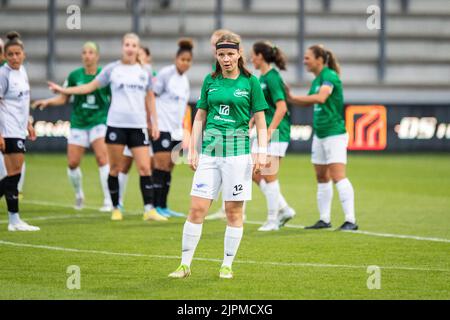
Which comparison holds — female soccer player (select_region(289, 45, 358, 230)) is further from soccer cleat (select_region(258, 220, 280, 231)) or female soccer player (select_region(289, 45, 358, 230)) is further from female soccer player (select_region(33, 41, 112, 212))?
female soccer player (select_region(33, 41, 112, 212))

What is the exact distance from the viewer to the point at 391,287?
8422 mm

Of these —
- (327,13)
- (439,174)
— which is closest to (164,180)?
(439,174)

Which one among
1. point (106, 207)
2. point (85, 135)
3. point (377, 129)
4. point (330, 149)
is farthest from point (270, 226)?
point (377, 129)

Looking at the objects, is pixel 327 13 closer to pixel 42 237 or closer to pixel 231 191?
pixel 42 237

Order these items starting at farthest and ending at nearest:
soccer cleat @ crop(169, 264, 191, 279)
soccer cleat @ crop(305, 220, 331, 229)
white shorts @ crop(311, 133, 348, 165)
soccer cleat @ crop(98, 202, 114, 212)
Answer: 1. soccer cleat @ crop(98, 202, 114, 212)
2. soccer cleat @ crop(305, 220, 331, 229)
3. white shorts @ crop(311, 133, 348, 165)
4. soccer cleat @ crop(169, 264, 191, 279)

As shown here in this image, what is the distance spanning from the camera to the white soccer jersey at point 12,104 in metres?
12.0

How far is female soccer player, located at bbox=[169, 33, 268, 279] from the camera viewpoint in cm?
881

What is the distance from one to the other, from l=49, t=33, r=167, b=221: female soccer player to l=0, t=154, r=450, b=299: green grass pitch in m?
0.60

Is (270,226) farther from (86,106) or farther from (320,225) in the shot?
(86,106)

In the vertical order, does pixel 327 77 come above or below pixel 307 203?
above

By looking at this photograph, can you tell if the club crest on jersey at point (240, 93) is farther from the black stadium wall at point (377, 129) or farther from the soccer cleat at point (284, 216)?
the black stadium wall at point (377, 129)

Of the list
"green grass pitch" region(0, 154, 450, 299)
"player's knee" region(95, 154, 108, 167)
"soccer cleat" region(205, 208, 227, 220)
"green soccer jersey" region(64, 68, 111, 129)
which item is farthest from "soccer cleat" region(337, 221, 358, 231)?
"green soccer jersey" region(64, 68, 111, 129)

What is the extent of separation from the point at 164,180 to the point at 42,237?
11.0ft

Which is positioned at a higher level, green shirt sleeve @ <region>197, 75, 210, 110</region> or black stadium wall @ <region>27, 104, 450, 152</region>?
green shirt sleeve @ <region>197, 75, 210, 110</region>
